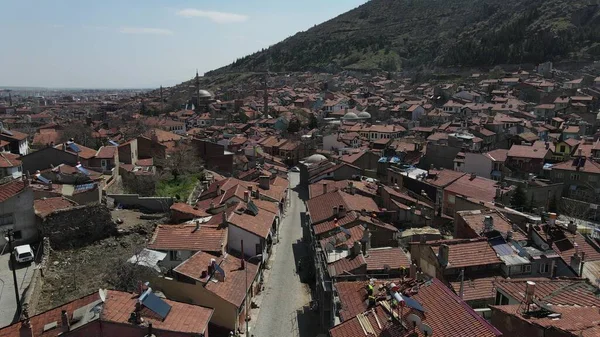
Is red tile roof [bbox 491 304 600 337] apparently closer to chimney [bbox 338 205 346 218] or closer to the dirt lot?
chimney [bbox 338 205 346 218]

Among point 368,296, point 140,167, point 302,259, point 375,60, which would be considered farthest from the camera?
point 375,60

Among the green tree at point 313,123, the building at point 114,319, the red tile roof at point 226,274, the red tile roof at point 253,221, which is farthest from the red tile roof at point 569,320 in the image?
the green tree at point 313,123

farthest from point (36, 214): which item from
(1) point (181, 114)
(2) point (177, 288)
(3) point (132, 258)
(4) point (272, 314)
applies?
(1) point (181, 114)


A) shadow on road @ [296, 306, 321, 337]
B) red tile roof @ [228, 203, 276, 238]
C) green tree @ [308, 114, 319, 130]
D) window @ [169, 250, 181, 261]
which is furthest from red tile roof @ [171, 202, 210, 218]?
green tree @ [308, 114, 319, 130]

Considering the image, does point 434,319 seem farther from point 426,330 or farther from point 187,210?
point 187,210

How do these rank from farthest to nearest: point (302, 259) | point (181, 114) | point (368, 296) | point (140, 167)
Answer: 1. point (181, 114)
2. point (140, 167)
3. point (302, 259)
4. point (368, 296)

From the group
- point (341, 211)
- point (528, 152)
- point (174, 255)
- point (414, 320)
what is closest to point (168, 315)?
point (174, 255)

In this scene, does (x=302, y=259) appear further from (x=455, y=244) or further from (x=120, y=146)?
(x=120, y=146)

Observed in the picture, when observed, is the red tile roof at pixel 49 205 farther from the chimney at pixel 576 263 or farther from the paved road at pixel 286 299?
the chimney at pixel 576 263

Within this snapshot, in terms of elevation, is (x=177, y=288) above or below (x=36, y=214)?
below
